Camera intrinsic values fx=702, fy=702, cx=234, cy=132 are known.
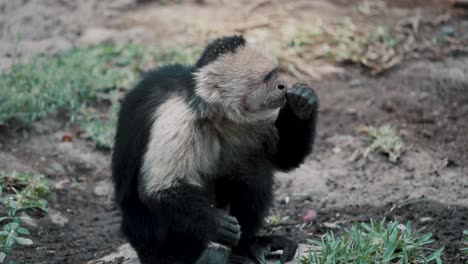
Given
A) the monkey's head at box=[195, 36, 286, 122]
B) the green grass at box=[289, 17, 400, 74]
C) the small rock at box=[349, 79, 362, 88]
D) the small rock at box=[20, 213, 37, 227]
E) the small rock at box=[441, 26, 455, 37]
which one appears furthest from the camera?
the small rock at box=[441, 26, 455, 37]

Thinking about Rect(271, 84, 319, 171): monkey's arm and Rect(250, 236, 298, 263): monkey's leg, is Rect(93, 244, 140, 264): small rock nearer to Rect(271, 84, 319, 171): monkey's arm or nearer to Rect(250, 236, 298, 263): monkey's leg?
Rect(250, 236, 298, 263): monkey's leg

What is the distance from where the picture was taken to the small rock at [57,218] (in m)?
5.75

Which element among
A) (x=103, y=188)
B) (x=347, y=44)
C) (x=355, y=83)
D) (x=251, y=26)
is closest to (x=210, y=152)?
(x=103, y=188)

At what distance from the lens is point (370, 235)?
167 inches

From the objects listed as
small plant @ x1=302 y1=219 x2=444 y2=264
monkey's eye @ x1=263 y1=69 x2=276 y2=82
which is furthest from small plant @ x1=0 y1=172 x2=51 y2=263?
small plant @ x1=302 y1=219 x2=444 y2=264

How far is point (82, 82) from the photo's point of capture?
24.5 ft

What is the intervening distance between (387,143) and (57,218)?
303cm

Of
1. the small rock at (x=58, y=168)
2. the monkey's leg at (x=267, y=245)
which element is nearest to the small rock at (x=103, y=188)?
the small rock at (x=58, y=168)

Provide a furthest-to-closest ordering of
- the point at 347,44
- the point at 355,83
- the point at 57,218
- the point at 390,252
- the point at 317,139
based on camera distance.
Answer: the point at 347,44, the point at 355,83, the point at 317,139, the point at 57,218, the point at 390,252

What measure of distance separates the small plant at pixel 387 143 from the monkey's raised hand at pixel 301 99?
2.04 meters

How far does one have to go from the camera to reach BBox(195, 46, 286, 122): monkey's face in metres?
4.49

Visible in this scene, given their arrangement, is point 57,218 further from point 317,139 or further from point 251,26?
point 251,26

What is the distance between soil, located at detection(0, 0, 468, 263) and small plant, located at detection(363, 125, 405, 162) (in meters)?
0.07

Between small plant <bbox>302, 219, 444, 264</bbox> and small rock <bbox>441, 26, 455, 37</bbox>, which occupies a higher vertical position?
small plant <bbox>302, 219, 444, 264</bbox>
